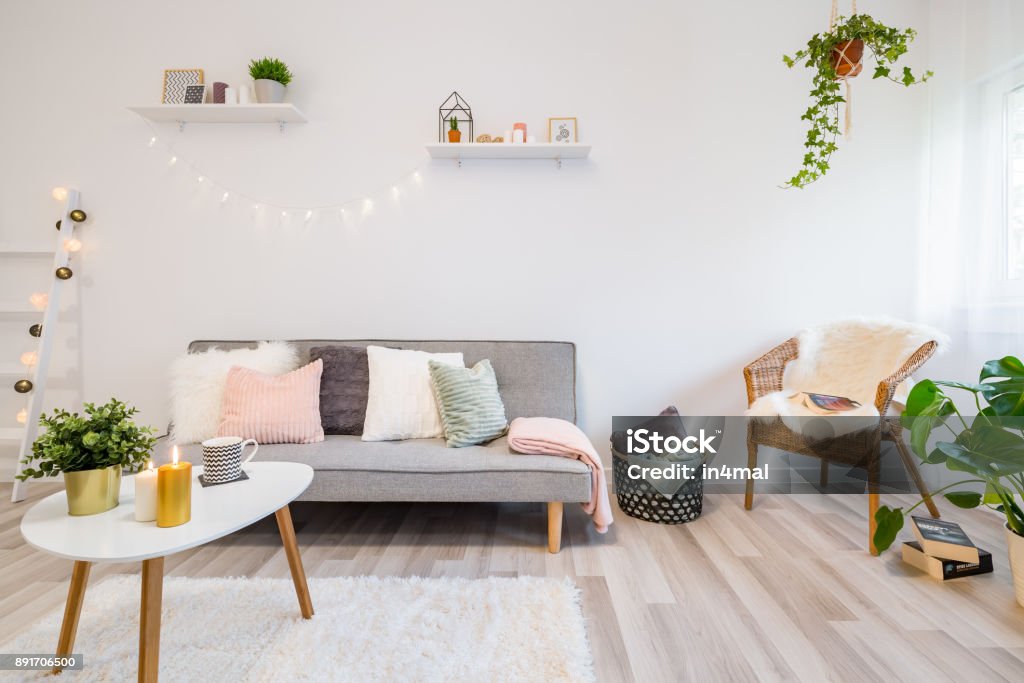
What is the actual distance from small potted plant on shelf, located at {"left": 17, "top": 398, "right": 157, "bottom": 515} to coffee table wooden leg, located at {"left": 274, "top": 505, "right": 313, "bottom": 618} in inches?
Result: 16.2

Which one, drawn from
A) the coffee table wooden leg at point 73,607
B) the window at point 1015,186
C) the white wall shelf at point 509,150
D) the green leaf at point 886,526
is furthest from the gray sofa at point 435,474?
the window at point 1015,186

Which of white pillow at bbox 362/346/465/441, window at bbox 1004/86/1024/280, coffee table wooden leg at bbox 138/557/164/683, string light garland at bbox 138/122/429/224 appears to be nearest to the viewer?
coffee table wooden leg at bbox 138/557/164/683

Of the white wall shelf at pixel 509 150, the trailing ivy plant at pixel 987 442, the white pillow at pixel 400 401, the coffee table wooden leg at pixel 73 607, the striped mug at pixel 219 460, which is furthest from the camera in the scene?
the white wall shelf at pixel 509 150

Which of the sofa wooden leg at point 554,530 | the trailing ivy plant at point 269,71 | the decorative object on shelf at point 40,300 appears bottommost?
the sofa wooden leg at point 554,530

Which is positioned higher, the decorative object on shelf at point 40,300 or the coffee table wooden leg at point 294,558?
the decorative object on shelf at point 40,300

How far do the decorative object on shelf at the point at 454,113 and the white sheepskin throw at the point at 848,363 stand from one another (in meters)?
2.04

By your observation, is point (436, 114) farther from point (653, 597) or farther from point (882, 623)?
point (882, 623)

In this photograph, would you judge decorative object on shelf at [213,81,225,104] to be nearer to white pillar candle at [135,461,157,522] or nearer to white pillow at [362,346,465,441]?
white pillow at [362,346,465,441]

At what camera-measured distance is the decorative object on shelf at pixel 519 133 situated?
8.90 ft

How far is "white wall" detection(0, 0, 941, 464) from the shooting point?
284 cm

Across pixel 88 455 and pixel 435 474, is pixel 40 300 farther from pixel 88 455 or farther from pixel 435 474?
pixel 435 474

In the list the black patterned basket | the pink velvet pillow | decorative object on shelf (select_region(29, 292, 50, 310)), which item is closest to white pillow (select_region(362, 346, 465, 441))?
the pink velvet pillow

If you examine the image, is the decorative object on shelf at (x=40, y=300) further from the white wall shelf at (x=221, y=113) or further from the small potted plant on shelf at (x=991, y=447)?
the small potted plant on shelf at (x=991, y=447)

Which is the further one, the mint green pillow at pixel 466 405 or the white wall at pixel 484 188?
the white wall at pixel 484 188
